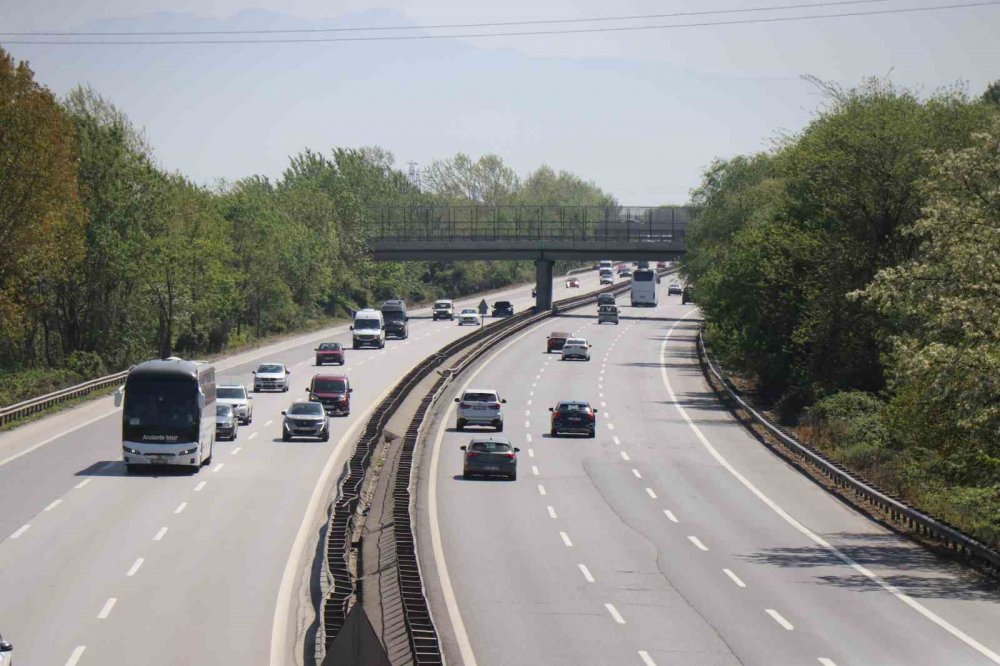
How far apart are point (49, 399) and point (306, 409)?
13.4 m

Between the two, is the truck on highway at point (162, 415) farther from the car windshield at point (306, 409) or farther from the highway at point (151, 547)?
the car windshield at point (306, 409)

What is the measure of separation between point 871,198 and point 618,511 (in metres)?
28.1

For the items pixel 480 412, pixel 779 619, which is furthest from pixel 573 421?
pixel 779 619

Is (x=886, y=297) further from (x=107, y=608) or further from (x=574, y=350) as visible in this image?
(x=574, y=350)

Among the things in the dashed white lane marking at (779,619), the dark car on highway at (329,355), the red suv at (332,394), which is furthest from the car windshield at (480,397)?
the dashed white lane marking at (779,619)

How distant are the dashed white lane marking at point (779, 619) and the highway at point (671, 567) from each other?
35mm

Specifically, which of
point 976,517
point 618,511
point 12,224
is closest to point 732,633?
point 618,511

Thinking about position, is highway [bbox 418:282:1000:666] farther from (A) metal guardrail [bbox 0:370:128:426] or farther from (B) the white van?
(B) the white van

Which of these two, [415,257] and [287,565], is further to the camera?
[415,257]

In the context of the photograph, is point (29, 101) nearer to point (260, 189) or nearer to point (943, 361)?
point (943, 361)

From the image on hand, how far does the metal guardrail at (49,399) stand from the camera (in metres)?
54.1

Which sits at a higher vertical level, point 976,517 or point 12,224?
point 12,224

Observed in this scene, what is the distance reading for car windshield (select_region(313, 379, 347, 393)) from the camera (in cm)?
6022

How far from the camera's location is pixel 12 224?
2655 inches
